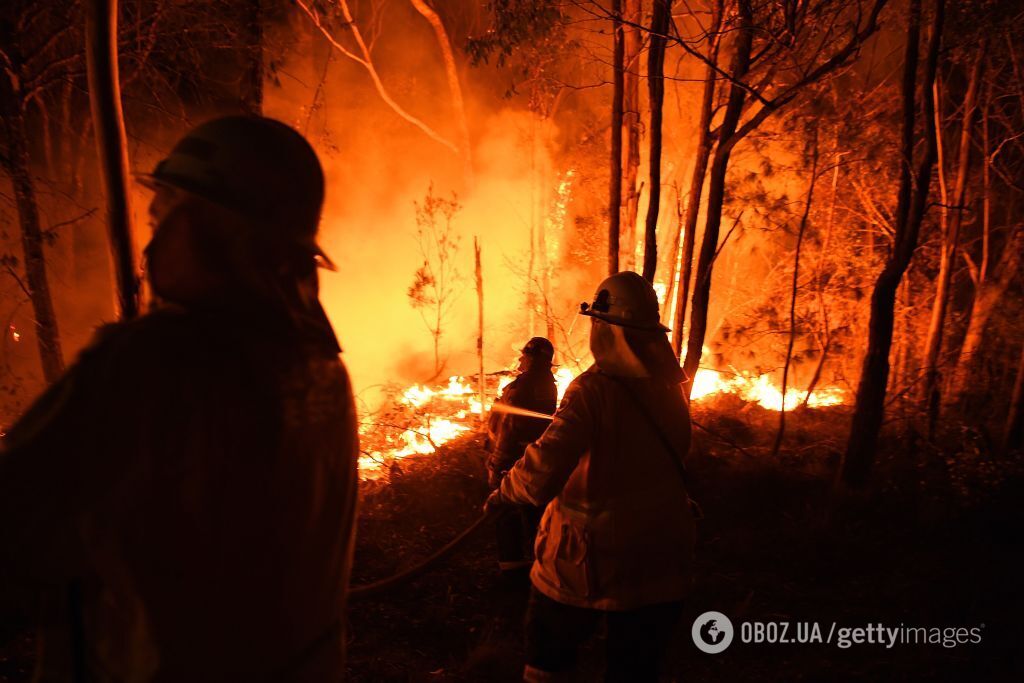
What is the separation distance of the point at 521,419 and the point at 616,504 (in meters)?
2.75

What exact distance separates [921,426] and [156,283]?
9.84 meters

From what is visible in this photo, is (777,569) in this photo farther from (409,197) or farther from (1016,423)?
(409,197)

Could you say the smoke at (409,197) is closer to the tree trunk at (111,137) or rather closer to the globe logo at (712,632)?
the globe logo at (712,632)

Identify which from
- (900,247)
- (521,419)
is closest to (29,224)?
(521,419)

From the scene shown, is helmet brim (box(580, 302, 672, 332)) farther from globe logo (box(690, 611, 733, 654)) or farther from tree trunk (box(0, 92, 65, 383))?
tree trunk (box(0, 92, 65, 383))

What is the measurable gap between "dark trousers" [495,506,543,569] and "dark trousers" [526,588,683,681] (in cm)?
237

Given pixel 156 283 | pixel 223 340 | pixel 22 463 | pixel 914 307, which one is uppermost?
pixel 914 307

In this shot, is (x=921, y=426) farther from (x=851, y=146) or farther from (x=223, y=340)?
(x=223, y=340)

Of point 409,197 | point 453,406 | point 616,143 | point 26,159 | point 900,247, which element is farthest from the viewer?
point 409,197

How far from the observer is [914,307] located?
11.9m

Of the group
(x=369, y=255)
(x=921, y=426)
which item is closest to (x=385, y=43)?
(x=369, y=255)

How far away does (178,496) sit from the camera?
1.02 metres

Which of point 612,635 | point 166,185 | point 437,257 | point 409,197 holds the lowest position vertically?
point 612,635

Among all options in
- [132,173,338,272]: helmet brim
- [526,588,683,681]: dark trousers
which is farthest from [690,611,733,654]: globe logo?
[132,173,338,272]: helmet brim
